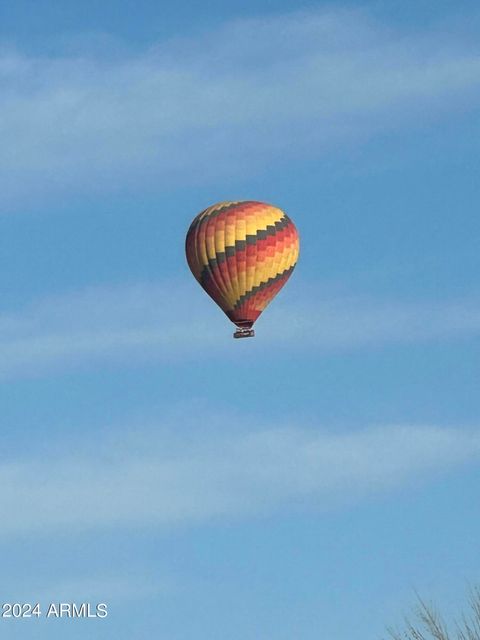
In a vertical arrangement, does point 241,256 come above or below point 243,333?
above

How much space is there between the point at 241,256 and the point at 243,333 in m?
5.20

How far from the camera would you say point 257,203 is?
132 metres

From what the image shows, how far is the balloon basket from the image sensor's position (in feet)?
430

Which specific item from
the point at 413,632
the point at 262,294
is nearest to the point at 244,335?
the point at 262,294

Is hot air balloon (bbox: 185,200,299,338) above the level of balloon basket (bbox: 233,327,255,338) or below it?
above

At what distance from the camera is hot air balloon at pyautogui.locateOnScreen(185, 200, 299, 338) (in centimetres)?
12950

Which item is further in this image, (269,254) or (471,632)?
(269,254)

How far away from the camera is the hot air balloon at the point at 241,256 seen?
129500mm

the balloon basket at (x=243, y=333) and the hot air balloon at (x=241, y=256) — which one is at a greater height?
the hot air balloon at (x=241, y=256)

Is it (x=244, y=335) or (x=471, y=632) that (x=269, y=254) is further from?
(x=471, y=632)

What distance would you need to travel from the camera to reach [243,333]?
131125 millimetres

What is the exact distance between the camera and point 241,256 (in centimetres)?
12912

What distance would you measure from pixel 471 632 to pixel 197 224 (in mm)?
41952

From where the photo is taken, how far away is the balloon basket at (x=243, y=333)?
131 m
